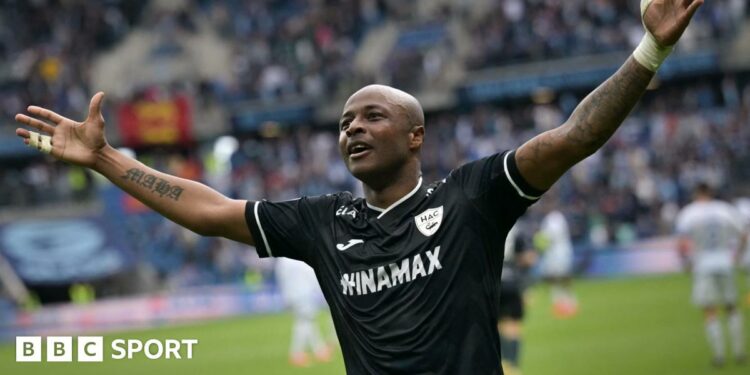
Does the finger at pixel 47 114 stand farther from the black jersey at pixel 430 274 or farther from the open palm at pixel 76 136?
the black jersey at pixel 430 274

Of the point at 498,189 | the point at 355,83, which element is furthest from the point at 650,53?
the point at 355,83

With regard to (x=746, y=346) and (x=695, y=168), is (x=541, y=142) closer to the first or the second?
(x=746, y=346)

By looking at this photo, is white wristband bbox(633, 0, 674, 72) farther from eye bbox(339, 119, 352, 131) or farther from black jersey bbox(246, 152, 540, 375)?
eye bbox(339, 119, 352, 131)

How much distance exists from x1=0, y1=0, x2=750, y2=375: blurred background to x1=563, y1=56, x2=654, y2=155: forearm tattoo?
12.7m

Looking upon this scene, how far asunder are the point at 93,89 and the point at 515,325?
32.6m

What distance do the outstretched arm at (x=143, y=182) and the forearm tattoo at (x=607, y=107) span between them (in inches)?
61.6

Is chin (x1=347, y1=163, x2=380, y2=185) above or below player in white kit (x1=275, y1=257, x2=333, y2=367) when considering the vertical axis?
below

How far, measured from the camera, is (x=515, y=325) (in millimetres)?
11406

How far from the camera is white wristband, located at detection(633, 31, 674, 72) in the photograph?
391cm

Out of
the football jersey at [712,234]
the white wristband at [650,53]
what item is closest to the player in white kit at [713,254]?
the football jersey at [712,234]

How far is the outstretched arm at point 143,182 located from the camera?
479 centimetres

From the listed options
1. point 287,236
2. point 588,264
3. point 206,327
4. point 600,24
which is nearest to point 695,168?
point 588,264

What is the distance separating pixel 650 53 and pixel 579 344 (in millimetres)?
13792

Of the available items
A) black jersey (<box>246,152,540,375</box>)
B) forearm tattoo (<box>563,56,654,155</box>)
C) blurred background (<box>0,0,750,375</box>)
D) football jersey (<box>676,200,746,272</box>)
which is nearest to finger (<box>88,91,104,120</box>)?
black jersey (<box>246,152,540,375</box>)
